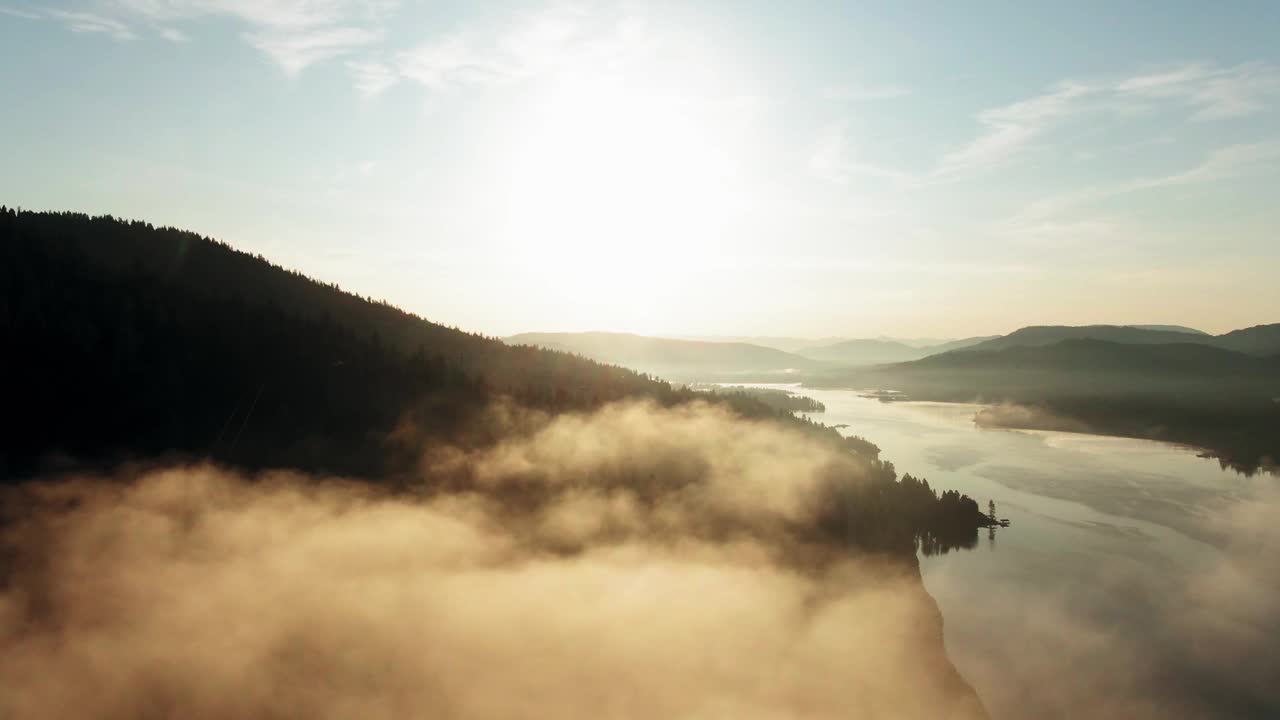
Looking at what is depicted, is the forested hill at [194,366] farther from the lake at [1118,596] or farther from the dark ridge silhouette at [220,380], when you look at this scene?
the lake at [1118,596]

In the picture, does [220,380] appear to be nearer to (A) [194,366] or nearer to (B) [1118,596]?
(A) [194,366]

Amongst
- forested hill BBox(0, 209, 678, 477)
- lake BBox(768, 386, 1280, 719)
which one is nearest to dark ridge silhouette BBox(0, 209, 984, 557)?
forested hill BBox(0, 209, 678, 477)

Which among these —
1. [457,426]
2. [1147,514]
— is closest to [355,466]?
[457,426]

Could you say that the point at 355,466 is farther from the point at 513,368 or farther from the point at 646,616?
the point at 646,616

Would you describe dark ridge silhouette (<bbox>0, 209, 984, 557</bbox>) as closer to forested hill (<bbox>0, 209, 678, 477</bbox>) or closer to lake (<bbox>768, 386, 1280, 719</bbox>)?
forested hill (<bbox>0, 209, 678, 477</bbox>)

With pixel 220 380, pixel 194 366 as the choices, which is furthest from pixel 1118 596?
pixel 194 366

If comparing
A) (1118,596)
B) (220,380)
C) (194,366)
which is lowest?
(1118,596)

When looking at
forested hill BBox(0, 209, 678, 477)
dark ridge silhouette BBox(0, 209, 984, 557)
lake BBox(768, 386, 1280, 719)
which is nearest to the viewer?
lake BBox(768, 386, 1280, 719)

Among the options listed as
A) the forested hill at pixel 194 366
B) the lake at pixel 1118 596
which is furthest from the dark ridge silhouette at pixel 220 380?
the lake at pixel 1118 596
